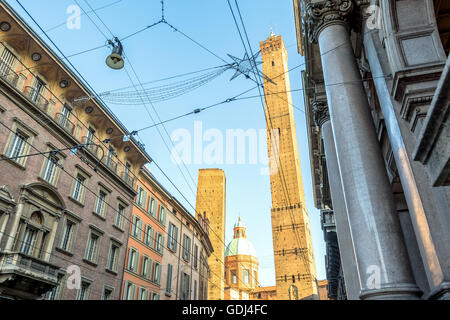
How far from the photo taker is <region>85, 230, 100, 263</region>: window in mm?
20069

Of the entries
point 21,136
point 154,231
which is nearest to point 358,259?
point 21,136

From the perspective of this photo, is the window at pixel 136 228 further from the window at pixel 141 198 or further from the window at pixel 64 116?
the window at pixel 64 116

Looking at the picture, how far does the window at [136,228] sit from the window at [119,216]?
122 centimetres

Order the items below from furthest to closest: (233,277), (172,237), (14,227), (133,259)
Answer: (233,277)
(172,237)
(133,259)
(14,227)

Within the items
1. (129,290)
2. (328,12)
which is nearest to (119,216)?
(129,290)

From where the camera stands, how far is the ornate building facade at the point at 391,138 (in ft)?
15.2

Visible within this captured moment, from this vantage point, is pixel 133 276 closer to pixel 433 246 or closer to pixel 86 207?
pixel 86 207

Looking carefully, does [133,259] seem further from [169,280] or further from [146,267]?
[169,280]

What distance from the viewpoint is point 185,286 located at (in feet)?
104

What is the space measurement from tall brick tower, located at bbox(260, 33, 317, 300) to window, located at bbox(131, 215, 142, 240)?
1321 inches

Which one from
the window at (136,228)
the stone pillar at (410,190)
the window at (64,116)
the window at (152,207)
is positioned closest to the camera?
the stone pillar at (410,190)

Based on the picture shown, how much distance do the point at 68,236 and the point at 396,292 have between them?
60.0 ft

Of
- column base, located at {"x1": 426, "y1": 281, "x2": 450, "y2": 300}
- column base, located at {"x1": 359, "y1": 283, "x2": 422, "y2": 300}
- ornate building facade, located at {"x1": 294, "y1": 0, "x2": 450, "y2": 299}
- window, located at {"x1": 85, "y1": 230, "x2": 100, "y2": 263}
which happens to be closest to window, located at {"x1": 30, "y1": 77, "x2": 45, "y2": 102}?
window, located at {"x1": 85, "y1": 230, "x2": 100, "y2": 263}

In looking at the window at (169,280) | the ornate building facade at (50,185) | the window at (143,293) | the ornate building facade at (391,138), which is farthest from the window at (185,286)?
the ornate building facade at (391,138)
